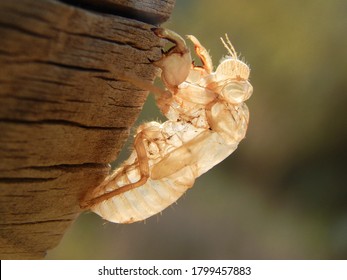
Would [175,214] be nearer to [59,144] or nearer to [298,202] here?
[298,202]

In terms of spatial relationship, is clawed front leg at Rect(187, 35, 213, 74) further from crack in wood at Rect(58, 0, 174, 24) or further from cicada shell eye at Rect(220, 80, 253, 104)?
crack in wood at Rect(58, 0, 174, 24)

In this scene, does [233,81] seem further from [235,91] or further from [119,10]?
[119,10]

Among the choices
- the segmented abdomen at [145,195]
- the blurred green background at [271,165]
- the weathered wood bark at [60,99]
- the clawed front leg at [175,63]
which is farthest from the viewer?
the blurred green background at [271,165]

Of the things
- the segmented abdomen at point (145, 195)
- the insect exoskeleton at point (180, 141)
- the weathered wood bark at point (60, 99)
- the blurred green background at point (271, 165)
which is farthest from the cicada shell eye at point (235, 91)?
the blurred green background at point (271, 165)

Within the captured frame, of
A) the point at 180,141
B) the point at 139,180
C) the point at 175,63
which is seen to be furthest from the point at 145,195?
the point at 175,63

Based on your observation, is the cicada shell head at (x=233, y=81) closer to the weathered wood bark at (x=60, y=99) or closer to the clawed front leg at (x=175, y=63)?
the clawed front leg at (x=175, y=63)
